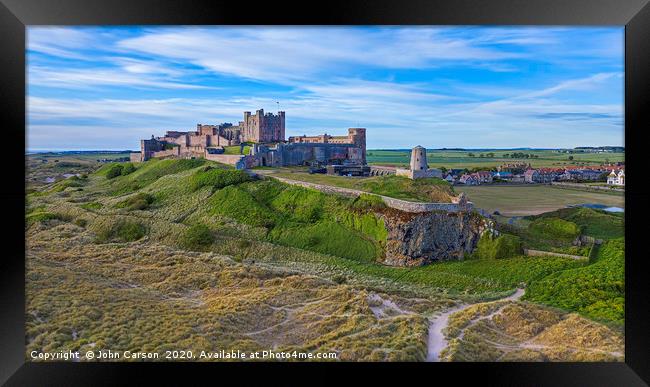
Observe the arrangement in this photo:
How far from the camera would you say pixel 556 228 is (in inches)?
404

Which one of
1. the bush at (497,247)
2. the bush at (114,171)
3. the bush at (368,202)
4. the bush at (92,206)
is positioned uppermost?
the bush at (114,171)

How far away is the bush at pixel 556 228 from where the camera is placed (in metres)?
10.0

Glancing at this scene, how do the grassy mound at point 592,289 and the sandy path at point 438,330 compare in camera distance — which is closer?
the sandy path at point 438,330

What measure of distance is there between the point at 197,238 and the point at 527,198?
25.7ft

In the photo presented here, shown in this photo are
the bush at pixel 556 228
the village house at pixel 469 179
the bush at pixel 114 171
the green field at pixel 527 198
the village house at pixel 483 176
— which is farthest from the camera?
the bush at pixel 114 171

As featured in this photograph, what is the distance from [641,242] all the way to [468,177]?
6.14m

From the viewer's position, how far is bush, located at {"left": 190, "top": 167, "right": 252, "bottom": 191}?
12.8 metres

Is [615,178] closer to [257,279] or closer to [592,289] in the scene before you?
[592,289]

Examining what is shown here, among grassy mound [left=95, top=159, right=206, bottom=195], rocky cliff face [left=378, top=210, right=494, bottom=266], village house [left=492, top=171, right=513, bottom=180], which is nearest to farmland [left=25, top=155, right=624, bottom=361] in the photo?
rocky cliff face [left=378, top=210, right=494, bottom=266]

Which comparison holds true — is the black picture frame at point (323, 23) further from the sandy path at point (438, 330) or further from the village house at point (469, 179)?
the village house at point (469, 179)

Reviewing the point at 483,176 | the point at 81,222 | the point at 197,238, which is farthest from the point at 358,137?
the point at 81,222

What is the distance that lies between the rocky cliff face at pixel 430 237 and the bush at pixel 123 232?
562cm

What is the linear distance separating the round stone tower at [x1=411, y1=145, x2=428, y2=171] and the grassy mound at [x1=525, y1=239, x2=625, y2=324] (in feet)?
13.9

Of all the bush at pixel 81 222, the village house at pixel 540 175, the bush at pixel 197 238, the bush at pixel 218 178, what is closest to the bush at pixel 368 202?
the bush at pixel 197 238
